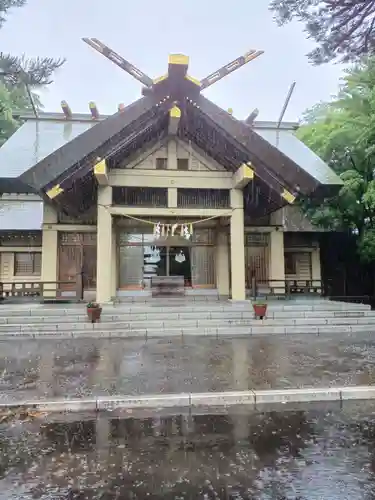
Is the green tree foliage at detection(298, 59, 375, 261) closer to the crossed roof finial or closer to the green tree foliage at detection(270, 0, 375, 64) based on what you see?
the crossed roof finial

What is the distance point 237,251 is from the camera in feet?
43.4

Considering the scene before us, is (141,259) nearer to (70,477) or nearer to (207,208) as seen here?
(207,208)

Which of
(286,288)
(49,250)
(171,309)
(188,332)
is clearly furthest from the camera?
(286,288)

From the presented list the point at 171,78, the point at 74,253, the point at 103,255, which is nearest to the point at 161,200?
the point at 103,255

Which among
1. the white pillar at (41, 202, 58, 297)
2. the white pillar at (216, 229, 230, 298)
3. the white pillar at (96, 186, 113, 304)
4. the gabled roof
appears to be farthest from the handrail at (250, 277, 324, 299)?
the white pillar at (41, 202, 58, 297)

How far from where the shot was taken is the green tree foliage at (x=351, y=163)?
1433 cm

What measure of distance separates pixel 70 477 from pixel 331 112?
57.5 ft

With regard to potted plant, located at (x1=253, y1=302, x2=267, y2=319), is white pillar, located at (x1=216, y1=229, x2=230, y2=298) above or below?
above

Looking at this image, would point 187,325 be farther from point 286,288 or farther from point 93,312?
point 286,288

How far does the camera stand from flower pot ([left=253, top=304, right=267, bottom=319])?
455 inches

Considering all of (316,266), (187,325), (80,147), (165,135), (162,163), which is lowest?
(187,325)

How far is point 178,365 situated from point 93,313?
4761 mm

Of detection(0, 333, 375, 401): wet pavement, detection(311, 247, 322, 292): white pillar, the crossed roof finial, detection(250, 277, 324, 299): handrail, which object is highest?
the crossed roof finial

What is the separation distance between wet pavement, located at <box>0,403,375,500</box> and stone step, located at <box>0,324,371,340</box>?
599 cm
